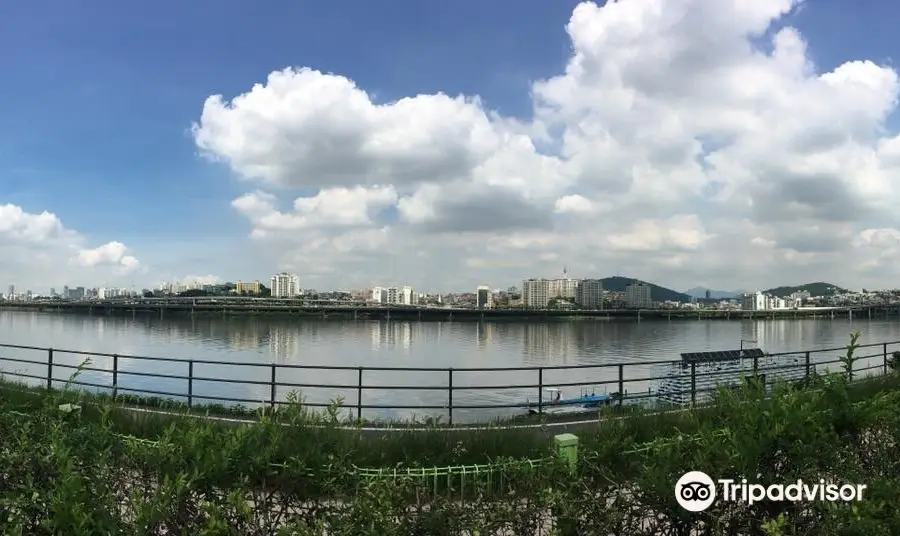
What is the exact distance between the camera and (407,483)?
9.85ft

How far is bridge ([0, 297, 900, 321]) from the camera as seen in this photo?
5851 inches

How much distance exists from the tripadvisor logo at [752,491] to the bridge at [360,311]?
470 ft

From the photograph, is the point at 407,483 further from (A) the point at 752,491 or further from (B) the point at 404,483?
(A) the point at 752,491

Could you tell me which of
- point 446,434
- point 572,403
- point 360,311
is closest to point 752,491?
point 446,434

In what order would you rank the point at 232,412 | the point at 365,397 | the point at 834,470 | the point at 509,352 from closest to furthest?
the point at 834,470, the point at 232,412, the point at 365,397, the point at 509,352

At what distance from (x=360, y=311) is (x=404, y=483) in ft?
493

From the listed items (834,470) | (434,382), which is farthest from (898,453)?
(434,382)

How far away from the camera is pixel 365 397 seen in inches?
893

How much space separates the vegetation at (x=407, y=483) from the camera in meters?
2.52

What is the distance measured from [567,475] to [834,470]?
136 centimetres

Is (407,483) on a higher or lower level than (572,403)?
higher

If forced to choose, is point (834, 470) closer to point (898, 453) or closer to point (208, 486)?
point (898, 453)

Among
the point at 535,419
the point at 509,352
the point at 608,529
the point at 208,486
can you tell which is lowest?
the point at 509,352

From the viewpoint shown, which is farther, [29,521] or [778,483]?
[778,483]
